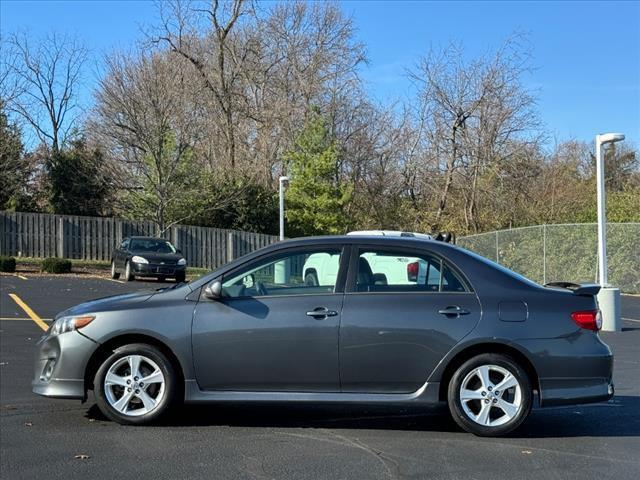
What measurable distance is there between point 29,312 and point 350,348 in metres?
9.96

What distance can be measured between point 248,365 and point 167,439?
0.83 meters

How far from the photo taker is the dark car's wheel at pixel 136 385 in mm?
5852

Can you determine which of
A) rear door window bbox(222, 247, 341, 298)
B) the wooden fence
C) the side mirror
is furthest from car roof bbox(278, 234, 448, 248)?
the wooden fence

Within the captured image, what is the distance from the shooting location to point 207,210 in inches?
1390

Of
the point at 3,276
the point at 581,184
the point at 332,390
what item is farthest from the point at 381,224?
the point at 332,390

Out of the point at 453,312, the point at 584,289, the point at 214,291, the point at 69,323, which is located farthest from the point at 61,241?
the point at 584,289

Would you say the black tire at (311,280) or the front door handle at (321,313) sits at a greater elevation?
the black tire at (311,280)

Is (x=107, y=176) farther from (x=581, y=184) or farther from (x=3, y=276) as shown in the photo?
(x=581, y=184)

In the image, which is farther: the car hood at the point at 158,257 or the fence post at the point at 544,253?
the fence post at the point at 544,253

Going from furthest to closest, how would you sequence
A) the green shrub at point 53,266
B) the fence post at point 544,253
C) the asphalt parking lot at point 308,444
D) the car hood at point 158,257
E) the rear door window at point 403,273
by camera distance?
the green shrub at point 53,266 < the fence post at point 544,253 < the car hood at point 158,257 < the rear door window at point 403,273 < the asphalt parking lot at point 308,444

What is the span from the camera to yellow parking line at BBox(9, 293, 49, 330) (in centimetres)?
1210

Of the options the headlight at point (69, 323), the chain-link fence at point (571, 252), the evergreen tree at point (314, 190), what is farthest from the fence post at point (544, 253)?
the headlight at point (69, 323)

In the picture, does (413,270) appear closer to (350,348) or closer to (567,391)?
(350,348)

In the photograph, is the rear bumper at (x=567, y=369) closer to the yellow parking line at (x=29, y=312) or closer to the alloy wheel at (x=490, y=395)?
the alloy wheel at (x=490, y=395)
